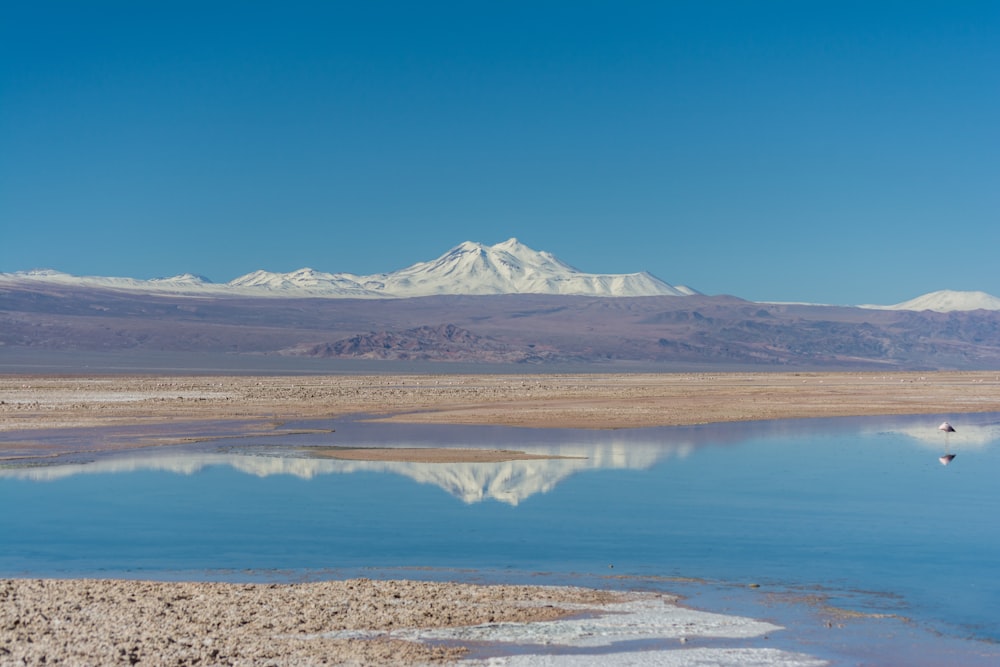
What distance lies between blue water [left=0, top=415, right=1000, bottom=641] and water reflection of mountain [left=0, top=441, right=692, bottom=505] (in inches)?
3.5

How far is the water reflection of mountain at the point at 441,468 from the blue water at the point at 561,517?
90 millimetres

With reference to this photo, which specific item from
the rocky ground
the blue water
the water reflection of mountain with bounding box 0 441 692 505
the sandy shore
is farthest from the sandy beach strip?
the sandy shore

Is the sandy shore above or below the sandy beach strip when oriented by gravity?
above

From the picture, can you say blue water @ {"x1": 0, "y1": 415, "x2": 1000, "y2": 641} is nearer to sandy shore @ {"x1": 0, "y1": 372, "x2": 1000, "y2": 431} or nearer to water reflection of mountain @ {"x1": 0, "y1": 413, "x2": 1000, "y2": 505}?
Result: water reflection of mountain @ {"x1": 0, "y1": 413, "x2": 1000, "y2": 505}

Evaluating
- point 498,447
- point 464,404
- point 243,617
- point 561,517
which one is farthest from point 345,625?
point 464,404

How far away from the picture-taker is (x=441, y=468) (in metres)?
27.7

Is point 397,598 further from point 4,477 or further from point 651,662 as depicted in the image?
point 4,477

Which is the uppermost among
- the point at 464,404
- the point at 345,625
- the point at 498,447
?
the point at 464,404

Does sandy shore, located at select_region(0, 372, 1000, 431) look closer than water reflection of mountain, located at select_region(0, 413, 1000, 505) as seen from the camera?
No

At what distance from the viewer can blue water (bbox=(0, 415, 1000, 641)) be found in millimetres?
15672

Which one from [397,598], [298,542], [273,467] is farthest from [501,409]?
[397,598]

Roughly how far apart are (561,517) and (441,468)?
8072 millimetres

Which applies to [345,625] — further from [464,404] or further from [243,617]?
[464,404]

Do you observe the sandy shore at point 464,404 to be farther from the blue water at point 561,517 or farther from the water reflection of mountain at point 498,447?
the blue water at point 561,517
